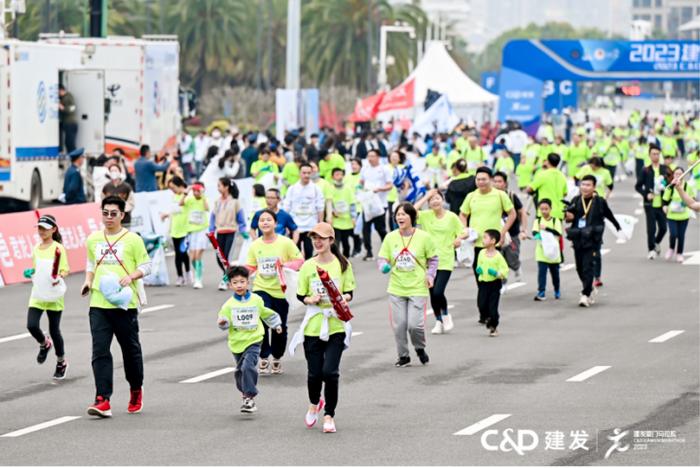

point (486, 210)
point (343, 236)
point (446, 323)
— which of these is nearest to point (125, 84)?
point (343, 236)

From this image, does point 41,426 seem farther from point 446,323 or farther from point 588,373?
point 446,323

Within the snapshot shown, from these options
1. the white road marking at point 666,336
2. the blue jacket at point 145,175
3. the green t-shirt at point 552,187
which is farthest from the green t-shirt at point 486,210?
the blue jacket at point 145,175

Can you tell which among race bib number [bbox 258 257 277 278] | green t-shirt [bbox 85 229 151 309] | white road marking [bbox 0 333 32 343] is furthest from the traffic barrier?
green t-shirt [bbox 85 229 151 309]

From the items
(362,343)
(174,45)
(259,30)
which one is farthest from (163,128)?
(259,30)

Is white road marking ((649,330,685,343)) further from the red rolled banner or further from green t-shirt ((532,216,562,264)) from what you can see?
the red rolled banner

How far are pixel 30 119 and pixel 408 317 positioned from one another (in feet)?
60.6

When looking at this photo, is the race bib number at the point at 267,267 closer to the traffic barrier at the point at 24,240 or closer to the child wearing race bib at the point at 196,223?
the child wearing race bib at the point at 196,223

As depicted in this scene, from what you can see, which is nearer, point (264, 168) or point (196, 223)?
point (196, 223)

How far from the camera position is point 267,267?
1562 centimetres

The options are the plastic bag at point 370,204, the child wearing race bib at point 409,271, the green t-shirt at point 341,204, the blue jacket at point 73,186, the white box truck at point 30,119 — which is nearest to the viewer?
the child wearing race bib at point 409,271

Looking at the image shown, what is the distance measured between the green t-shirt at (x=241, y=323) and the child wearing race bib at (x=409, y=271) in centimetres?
257

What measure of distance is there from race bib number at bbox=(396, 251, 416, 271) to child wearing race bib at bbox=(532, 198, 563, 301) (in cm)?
611

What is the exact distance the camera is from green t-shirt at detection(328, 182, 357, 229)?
26.2m

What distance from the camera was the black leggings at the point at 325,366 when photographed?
507 inches
